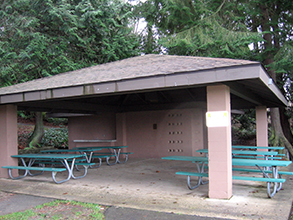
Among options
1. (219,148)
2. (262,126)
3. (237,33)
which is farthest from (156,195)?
(237,33)

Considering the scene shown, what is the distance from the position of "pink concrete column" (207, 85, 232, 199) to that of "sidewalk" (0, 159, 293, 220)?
25cm

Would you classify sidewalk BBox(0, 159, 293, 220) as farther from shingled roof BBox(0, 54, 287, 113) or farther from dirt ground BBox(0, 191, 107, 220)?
shingled roof BBox(0, 54, 287, 113)

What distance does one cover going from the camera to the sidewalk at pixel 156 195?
4.48 meters

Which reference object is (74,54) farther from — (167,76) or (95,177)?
(167,76)

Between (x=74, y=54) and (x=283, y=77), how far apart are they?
38.3 feet

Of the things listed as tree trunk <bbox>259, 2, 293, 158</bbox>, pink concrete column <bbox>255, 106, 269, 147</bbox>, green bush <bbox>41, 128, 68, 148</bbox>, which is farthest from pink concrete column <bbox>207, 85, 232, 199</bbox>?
green bush <bbox>41, 128, 68, 148</bbox>

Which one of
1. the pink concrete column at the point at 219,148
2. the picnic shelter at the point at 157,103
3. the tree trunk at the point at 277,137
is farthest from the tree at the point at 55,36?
the pink concrete column at the point at 219,148

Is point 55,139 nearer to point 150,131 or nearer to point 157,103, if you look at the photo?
point 150,131

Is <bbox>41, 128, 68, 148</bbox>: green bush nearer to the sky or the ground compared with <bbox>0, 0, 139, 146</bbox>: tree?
nearer to the ground

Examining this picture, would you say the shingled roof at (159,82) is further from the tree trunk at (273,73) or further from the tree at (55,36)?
the tree at (55,36)

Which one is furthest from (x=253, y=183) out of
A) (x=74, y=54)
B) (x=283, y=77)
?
(x=74, y=54)

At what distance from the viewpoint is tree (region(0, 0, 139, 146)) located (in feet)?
43.0

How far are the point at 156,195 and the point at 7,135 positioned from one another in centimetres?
513

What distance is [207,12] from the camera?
43.7 feet
